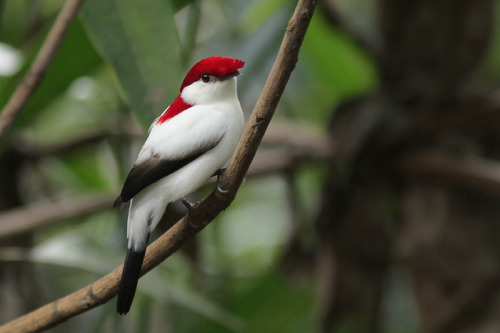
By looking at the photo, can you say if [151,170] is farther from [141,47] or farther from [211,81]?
[141,47]

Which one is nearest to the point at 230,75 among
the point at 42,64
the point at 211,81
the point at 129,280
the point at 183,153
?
the point at 211,81

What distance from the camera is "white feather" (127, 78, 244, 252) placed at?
31.5 inches

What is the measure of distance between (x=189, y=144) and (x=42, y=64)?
290 mm

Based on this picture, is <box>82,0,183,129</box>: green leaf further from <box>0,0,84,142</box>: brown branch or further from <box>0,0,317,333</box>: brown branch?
<box>0,0,317,333</box>: brown branch

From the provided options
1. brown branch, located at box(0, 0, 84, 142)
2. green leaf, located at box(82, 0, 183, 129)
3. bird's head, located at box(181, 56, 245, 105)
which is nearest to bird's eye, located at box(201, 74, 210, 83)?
bird's head, located at box(181, 56, 245, 105)

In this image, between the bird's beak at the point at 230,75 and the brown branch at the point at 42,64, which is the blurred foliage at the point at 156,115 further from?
the bird's beak at the point at 230,75

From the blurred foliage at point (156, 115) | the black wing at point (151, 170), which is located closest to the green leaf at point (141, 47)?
the blurred foliage at point (156, 115)

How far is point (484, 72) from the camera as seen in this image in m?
2.31

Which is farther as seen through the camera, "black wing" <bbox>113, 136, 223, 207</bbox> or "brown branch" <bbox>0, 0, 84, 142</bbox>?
"brown branch" <bbox>0, 0, 84, 142</bbox>

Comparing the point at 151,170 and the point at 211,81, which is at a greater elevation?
the point at 211,81

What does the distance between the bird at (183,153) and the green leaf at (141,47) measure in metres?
0.08

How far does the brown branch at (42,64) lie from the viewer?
0.94 m

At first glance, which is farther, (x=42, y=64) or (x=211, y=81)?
(x=42, y=64)

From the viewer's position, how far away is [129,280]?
0.75 metres
